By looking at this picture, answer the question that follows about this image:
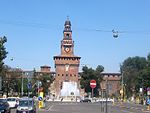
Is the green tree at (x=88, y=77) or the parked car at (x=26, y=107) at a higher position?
the green tree at (x=88, y=77)

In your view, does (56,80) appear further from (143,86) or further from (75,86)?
(143,86)

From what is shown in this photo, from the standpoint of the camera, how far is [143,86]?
116 m

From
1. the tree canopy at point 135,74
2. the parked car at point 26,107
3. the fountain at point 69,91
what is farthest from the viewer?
the fountain at point 69,91

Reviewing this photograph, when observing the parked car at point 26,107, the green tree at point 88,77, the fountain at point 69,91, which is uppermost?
the green tree at point 88,77

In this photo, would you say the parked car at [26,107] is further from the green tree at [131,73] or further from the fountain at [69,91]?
the fountain at [69,91]

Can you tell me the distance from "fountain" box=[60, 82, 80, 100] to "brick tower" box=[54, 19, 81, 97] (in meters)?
7.82

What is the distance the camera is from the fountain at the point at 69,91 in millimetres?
152125

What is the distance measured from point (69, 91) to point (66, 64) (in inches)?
688

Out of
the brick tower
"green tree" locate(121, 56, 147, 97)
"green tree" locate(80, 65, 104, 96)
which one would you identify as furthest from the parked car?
the brick tower

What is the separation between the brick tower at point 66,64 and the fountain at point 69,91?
308 inches

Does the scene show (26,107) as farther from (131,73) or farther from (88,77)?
(88,77)

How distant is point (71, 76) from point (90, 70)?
Result: 14.6 m

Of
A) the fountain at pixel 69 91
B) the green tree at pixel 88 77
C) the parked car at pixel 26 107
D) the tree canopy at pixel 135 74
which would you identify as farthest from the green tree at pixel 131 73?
the parked car at pixel 26 107

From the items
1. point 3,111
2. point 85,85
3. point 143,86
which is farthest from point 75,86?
point 3,111
